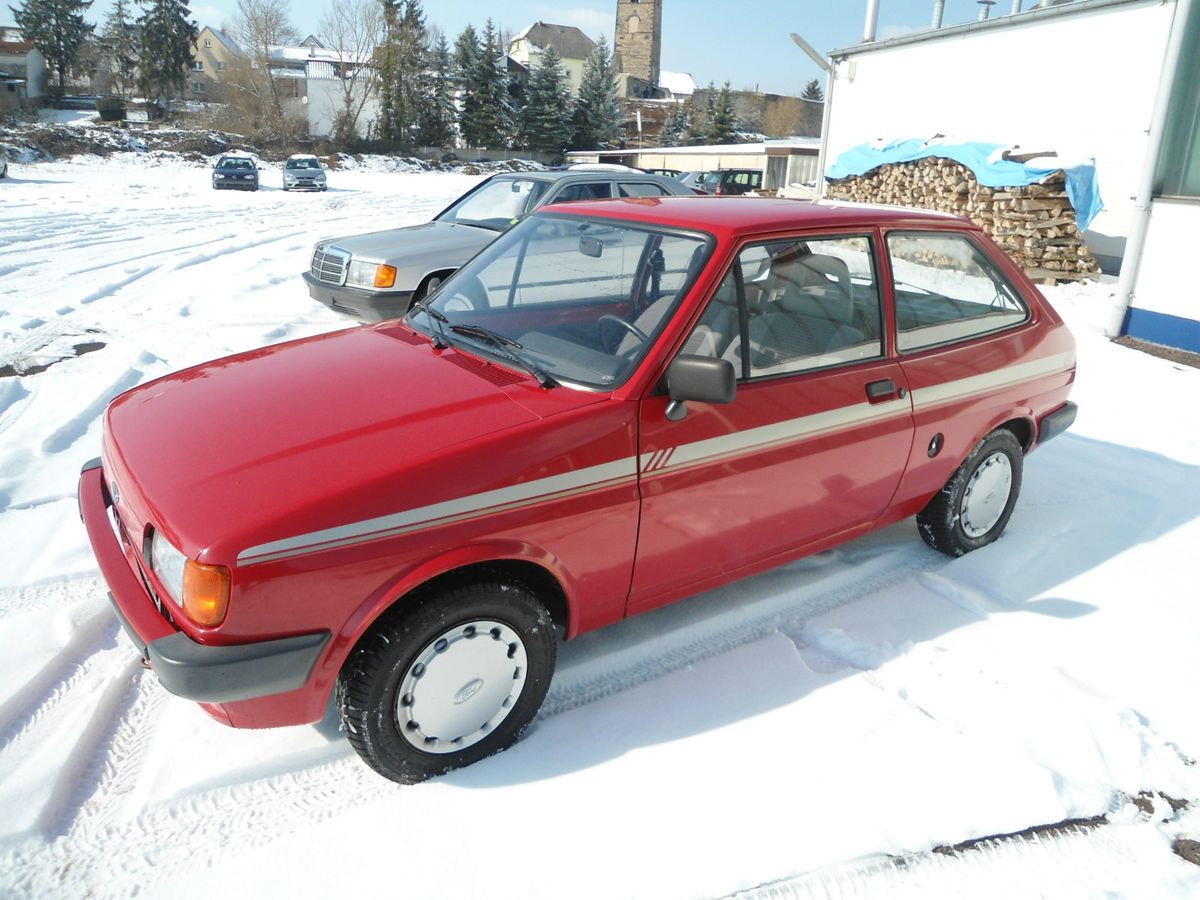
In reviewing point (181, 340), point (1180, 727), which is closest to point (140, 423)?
point (1180, 727)

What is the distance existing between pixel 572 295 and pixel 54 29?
252 ft

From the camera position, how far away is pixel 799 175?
3400 cm

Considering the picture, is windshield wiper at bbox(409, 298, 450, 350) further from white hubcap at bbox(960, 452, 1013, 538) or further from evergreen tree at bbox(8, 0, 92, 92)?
evergreen tree at bbox(8, 0, 92, 92)

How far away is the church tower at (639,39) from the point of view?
8844 cm

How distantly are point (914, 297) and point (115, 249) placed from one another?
12.4 metres

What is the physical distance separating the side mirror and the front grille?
553cm

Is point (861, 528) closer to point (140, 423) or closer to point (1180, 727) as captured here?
point (1180, 727)

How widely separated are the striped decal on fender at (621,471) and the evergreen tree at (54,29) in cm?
7439

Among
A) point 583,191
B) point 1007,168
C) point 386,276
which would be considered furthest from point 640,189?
point 1007,168

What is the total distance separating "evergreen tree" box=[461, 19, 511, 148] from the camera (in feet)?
185

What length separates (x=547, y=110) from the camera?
188 feet

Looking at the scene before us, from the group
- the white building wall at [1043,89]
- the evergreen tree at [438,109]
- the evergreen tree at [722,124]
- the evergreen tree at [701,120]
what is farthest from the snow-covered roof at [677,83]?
the white building wall at [1043,89]

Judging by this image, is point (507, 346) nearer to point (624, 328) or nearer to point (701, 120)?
point (624, 328)

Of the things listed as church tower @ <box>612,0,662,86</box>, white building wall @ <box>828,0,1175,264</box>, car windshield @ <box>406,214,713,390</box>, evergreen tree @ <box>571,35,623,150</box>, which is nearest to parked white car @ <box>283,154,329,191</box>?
white building wall @ <box>828,0,1175,264</box>
